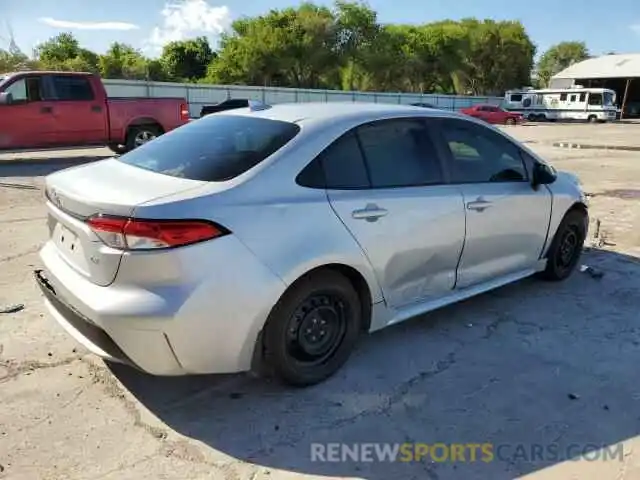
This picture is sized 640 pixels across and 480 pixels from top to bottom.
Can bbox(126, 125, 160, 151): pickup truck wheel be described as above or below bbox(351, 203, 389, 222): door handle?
below

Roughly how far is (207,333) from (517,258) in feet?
9.08

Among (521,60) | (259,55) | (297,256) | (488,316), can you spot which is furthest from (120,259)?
(521,60)

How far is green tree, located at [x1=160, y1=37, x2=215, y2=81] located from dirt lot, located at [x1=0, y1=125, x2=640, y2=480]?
62.7 meters

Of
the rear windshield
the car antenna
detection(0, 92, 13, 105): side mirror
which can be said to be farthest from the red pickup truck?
the rear windshield

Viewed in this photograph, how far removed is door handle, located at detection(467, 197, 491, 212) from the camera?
393 cm

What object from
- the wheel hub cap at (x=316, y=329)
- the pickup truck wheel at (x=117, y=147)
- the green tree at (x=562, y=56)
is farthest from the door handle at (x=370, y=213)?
the green tree at (x=562, y=56)

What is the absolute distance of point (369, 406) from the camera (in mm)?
3137

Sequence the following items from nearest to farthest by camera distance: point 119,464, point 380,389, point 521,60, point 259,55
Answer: point 119,464 → point 380,389 → point 259,55 → point 521,60

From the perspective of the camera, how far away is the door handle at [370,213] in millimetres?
3273

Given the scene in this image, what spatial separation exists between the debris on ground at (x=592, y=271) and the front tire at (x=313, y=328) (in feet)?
9.98

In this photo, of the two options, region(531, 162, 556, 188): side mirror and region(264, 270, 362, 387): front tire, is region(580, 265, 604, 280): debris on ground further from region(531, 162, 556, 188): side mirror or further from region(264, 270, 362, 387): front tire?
region(264, 270, 362, 387): front tire

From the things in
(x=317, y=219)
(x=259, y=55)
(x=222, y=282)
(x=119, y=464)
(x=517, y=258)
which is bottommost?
(x=119, y=464)

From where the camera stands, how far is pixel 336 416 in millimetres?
3043

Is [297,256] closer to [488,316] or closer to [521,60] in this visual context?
[488,316]
